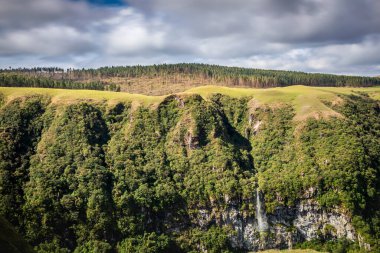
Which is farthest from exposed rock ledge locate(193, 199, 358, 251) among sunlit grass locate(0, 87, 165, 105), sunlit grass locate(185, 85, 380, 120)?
sunlit grass locate(0, 87, 165, 105)

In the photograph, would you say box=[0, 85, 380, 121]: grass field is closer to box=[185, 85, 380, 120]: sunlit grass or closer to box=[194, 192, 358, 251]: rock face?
box=[185, 85, 380, 120]: sunlit grass

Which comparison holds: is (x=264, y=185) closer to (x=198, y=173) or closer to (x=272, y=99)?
(x=198, y=173)

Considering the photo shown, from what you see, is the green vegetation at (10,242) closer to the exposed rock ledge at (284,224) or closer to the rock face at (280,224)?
the exposed rock ledge at (284,224)

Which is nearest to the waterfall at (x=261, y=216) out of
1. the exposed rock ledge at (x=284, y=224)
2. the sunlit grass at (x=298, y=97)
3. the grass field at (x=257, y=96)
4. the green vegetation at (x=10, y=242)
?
the exposed rock ledge at (x=284, y=224)

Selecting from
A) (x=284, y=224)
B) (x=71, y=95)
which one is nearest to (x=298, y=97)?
(x=284, y=224)

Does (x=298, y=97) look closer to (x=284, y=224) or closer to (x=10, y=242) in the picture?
(x=284, y=224)

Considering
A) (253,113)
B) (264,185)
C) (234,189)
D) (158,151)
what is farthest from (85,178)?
(253,113)
